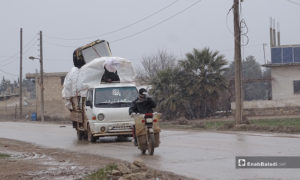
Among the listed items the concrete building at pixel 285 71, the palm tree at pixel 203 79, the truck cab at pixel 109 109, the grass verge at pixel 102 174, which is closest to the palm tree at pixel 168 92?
the palm tree at pixel 203 79

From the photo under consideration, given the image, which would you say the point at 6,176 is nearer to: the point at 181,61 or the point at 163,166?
the point at 163,166

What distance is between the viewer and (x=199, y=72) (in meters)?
38.8

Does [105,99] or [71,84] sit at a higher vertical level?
[71,84]

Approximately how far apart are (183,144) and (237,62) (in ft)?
30.4

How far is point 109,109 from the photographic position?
18109 mm

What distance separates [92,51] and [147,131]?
374 inches

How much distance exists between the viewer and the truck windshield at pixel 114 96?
18364mm

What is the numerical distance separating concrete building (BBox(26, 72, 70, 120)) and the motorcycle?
47696 millimetres

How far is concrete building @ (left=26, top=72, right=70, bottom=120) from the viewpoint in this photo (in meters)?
61.1

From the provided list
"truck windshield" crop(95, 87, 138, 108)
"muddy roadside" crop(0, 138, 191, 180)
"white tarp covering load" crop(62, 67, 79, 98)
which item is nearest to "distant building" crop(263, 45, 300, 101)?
"white tarp covering load" crop(62, 67, 79, 98)

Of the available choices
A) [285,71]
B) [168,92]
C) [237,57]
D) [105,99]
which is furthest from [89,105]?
[285,71]

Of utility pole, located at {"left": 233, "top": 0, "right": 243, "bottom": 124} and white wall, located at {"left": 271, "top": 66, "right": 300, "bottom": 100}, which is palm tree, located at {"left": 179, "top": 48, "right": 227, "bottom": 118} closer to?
white wall, located at {"left": 271, "top": 66, "right": 300, "bottom": 100}

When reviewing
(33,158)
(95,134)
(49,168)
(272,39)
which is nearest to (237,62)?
(95,134)

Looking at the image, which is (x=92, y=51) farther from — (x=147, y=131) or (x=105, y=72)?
(x=147, y=131)
